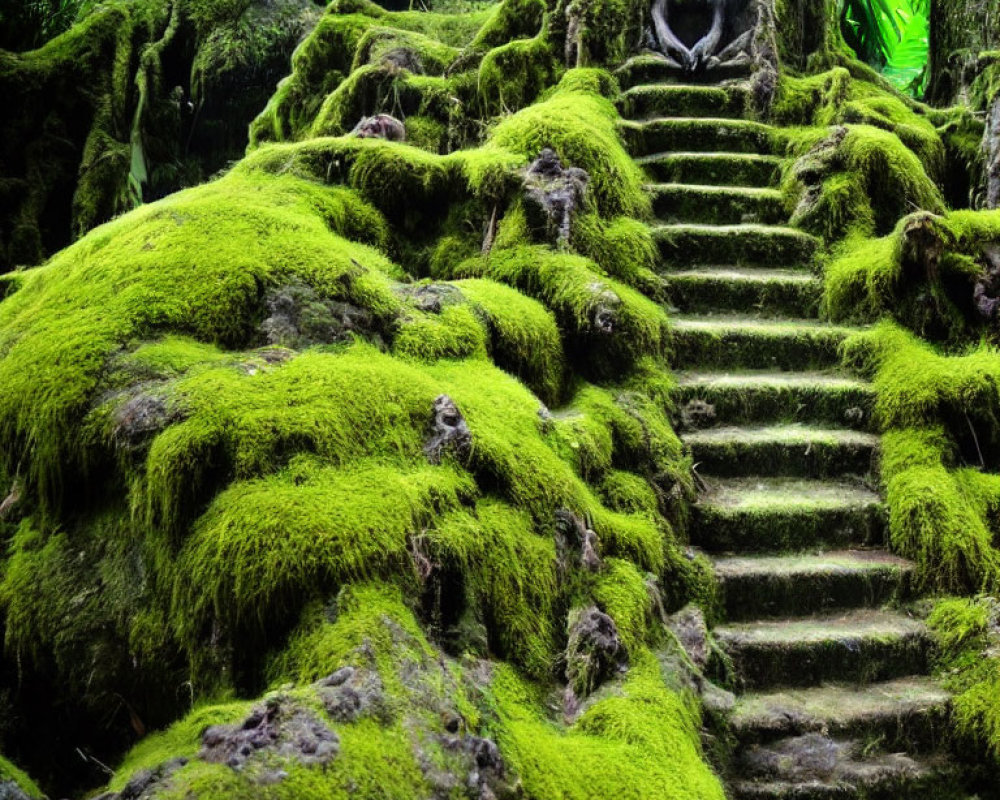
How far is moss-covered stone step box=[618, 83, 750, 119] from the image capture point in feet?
25.8

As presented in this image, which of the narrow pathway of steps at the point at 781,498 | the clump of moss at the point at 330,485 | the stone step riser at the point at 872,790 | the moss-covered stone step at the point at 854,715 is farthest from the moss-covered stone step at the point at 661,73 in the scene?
the stone step riser at the point at 872,790

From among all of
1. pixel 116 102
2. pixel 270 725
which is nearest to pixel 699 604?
pixel 270 725

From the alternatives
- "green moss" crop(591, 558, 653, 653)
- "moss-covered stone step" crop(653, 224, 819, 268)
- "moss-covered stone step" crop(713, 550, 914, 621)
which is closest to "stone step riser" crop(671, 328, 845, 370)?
"moss-covered stone step" crop(653, 224, 819, 268)

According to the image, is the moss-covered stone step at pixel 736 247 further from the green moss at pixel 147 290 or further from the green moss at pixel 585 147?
the green moss at pixel 147 290

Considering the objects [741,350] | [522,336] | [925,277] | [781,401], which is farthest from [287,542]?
[925,277]

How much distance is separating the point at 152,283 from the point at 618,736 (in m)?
2.98

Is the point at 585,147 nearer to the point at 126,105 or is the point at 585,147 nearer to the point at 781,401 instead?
the point at 781,401

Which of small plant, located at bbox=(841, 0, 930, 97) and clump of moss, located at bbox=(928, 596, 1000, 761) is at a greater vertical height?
small plant, located at bbox=(841, 0, 930, 97)

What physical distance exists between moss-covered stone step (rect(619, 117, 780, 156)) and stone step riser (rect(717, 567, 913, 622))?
437 centimetres

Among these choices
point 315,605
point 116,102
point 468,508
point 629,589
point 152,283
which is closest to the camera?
point 315,605

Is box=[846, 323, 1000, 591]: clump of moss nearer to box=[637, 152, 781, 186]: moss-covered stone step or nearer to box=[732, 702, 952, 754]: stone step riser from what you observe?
box=[732, 702, 952, 754]: stone step riser

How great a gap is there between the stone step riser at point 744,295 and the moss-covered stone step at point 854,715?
2.89m

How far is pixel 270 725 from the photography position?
2.31m

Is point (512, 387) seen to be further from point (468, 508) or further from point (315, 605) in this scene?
point (315, 605)
